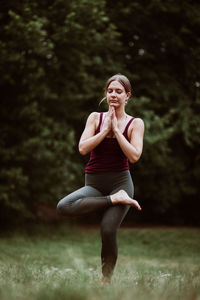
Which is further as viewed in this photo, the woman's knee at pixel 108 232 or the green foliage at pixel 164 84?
the green foliage at pixel 164 84

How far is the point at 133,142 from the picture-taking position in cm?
397

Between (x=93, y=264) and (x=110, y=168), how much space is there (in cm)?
350

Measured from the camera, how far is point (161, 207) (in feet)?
46.7

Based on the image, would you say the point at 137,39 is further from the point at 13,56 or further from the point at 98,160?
the point at 98,160

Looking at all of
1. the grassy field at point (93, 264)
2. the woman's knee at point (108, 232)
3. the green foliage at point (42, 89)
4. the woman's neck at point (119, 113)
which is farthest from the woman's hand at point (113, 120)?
the green foliage at point (42, 89)

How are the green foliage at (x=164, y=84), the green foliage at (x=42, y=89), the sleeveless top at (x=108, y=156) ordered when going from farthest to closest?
the green foliage at (x=164, y=84) → the green foliage at (x=42, y=89) → the sleeveless top at (x=108, y=156)

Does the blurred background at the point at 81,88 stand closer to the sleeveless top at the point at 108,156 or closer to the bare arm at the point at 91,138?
the bare arm at the point at 91,138

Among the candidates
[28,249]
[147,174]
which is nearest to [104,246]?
[28,249]

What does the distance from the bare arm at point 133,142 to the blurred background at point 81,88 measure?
5478 millimetres

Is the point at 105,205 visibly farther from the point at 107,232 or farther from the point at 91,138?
the point at 91,138

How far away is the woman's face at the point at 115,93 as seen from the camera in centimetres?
406

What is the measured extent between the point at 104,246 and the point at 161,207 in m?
10.7

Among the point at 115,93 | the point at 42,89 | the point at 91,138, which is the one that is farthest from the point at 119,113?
the point at 42,89

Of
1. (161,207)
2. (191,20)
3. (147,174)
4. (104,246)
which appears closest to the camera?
(104,246)
